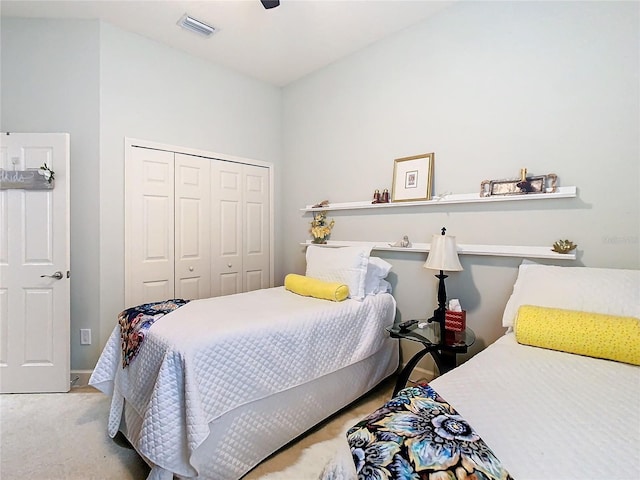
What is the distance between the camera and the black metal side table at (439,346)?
6.20 ft

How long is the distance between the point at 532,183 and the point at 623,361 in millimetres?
1106

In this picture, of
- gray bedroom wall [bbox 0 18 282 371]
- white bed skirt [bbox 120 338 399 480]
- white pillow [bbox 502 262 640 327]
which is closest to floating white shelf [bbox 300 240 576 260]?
white pillow [bbox 502 262 640 327]

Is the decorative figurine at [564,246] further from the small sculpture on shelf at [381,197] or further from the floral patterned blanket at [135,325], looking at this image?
the floral patterned blanket at [135,325]

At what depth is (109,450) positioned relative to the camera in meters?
1.80

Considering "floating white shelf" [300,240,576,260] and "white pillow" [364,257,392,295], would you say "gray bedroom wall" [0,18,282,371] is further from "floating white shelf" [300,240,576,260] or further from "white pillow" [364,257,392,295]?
"floating white shelf" [300,240,576,260]

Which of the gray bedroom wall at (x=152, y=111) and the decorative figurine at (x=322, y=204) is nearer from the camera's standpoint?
the gray bedroom wall at (x=152, y=111)

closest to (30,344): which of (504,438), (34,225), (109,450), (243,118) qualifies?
(34,225)

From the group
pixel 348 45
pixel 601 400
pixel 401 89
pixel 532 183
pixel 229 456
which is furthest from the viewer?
pixel 348 45

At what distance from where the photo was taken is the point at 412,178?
2.59 meters

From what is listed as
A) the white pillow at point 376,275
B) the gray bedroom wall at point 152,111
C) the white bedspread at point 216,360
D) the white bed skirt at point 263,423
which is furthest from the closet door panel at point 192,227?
the white pillow at point 376,275

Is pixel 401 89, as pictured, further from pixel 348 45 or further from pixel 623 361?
pixel 623 361

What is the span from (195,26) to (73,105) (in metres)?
1.18

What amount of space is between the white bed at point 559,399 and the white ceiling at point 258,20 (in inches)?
87.3

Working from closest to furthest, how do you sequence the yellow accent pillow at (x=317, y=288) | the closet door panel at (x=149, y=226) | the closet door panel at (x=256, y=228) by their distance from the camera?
the yellow accent pillow at (x=317, y=288) < the closet door panel at (x=149, y=226) < the closet door panel at (x=256, y=228)
